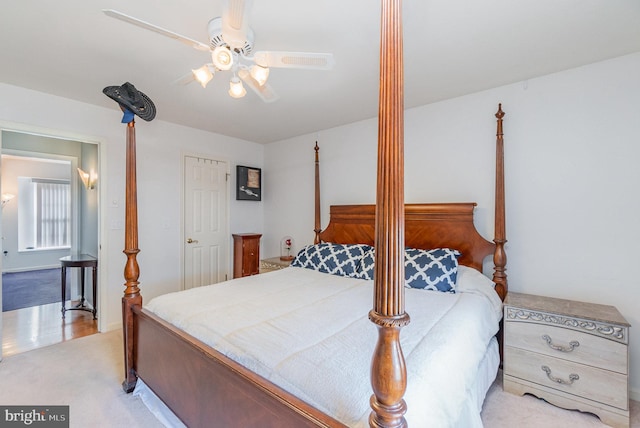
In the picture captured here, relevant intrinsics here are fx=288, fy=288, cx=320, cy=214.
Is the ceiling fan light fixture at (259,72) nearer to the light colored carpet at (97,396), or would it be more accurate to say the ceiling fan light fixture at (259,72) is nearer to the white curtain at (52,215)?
the light colored carpet at (97,396)

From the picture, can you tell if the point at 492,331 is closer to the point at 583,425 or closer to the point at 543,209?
the point at 583,425

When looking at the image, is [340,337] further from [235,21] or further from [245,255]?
[245,255]

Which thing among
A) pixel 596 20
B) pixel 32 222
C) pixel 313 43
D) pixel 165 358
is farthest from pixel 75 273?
pixel 596 20

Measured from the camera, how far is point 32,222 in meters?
6.44

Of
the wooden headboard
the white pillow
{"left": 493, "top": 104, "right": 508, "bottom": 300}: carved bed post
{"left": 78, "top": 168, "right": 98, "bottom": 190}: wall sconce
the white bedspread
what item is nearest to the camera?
the white bedspread

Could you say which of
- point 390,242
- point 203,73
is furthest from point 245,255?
point 390,242

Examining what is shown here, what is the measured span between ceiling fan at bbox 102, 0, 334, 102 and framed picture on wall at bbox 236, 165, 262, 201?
2.53m

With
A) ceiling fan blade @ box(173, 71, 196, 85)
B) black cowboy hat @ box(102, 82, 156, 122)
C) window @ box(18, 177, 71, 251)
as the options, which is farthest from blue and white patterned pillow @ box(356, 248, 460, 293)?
window @ box(18, 177, 71, 251)

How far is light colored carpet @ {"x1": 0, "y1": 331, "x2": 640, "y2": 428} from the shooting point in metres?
1.80

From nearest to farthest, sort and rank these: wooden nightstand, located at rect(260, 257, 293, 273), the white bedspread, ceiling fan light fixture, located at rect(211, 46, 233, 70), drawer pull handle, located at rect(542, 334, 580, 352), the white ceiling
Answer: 1. the white bedspread
2. ceiling fan light fixture, located at rect(211, 46, 233, 70)
3. the white ceiling
4. drawer pull handle, located at rect(542, 334, 580, 352)
5. wooden nightstand, located at rect(260, 257, 293, 273)

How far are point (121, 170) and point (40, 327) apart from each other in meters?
1.97

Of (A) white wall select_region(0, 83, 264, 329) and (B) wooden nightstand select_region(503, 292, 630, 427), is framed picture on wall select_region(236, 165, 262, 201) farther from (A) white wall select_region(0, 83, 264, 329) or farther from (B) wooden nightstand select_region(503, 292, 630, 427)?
(B) wooden nightstand select_region(503, 292, 630, 427)

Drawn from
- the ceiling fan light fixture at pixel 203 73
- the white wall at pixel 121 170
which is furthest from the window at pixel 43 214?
the ceiling fan light fixture at pixel 203 73

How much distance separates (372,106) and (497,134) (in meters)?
1.21
